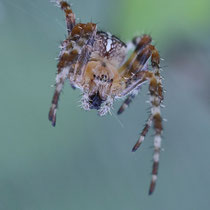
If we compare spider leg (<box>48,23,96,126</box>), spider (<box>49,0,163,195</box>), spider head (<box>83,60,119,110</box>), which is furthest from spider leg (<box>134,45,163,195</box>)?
spider leg (<box>48,23,96,126</box>)

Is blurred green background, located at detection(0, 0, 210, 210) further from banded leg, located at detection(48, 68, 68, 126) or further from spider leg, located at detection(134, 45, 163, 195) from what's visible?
banded leg, located at detection(48, 68, 68, 126)

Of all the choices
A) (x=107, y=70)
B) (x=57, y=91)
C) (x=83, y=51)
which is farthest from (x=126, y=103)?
(x=57, y=91)

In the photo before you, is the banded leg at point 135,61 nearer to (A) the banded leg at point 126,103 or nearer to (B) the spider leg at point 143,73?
(B) the spider leg at point 143,73

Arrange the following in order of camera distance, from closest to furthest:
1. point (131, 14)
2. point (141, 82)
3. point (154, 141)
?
point (154, 141) → point (141, 82) → point (131, 14)

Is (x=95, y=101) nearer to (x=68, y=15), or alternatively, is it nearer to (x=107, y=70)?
(x=107, y=70)
